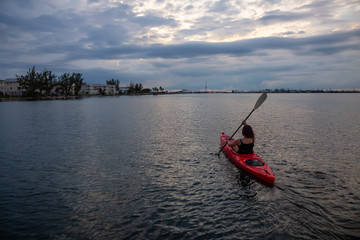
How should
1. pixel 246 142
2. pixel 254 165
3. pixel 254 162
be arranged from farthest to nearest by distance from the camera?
1. pixel 246 142
2. pixel 254 162
3. pixel 254 165

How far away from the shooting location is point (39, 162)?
14.4 metres

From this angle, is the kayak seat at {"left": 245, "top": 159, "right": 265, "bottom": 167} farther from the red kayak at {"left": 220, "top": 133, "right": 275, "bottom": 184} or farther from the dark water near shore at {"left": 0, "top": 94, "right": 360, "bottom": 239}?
the dark water near shore at {"left": 0, "top": 94, "right": 360, "bottom": 239}

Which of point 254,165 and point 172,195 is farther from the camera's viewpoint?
point 254,165

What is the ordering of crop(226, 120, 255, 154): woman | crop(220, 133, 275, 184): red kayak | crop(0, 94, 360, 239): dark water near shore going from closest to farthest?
crop(0, 94, 360, 239): dark water near shore
crop(220, 133, 275, 184): red kayak
crop(226, 120, 255, 154): woman

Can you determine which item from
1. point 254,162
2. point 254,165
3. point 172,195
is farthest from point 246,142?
point 172,195

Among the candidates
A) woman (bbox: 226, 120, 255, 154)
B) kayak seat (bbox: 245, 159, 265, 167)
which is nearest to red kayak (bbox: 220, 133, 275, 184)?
kayak seat (bbox: 245, 159, 265, 167)

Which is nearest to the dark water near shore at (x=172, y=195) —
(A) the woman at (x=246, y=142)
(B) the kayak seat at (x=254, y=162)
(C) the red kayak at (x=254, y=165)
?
(C) the red kayak at (x=254, y=165)

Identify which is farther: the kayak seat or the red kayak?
the kayak seat

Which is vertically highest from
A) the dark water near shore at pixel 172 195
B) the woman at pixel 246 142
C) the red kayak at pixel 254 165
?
the woman at pixel 246 142

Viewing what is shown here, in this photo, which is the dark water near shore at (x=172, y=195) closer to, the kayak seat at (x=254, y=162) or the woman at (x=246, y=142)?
the kayak seat at (x=254, y=162)

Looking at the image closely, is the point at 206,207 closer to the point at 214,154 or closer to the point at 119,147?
the point at 214,154

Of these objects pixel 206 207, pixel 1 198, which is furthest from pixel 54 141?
pixel 206 207

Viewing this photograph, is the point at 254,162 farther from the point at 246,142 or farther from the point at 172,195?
the point at 172,195

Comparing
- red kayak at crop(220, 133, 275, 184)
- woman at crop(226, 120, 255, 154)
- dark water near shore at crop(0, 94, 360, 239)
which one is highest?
woman at crop(226, 120, 255, 154)
